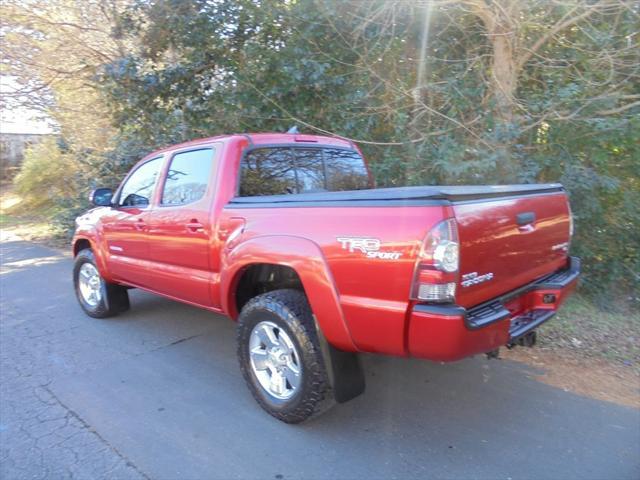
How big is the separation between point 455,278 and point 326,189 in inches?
82.9

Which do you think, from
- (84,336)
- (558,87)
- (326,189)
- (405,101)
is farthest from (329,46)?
(84,336)

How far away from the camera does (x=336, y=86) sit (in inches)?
299

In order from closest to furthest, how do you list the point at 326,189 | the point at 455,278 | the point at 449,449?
the point at 455,278 → the point at 449,449 → the point at 326,189

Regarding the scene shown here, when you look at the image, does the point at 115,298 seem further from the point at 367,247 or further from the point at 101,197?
the point at 367,247

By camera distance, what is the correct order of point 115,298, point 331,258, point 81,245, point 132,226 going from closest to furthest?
1. point 331,258
2. point 132,226
3. point 115,298
4. point 81,245

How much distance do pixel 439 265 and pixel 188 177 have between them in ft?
8.60

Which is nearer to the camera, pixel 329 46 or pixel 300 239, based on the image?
pixel 300 239

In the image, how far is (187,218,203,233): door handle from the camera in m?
3.89

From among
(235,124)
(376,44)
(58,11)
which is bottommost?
(235,124)

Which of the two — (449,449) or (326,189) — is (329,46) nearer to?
(326,189)

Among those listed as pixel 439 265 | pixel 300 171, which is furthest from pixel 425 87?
pixel 439 265

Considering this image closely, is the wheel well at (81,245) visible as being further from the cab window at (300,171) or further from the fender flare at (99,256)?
the cab window at (300,171)

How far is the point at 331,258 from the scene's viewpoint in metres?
2.81

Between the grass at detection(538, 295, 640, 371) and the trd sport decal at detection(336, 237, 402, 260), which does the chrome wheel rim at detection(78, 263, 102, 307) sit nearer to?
the trd sport decal at detection(336, 237, 402, 260)
